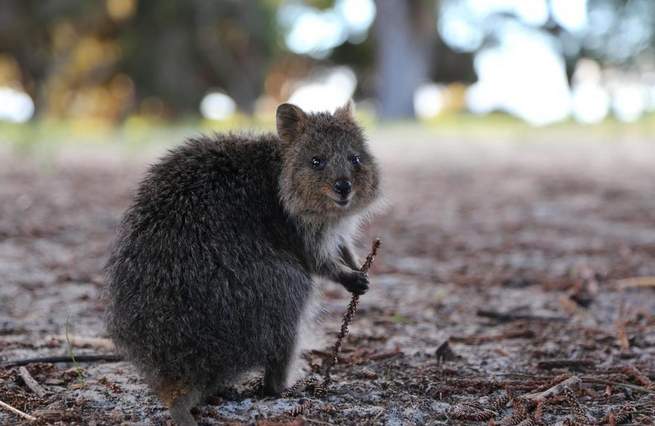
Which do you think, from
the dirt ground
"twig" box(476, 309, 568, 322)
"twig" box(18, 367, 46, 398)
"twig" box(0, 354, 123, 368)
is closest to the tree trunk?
the dirt ground

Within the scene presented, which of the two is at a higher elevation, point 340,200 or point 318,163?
point 318,163

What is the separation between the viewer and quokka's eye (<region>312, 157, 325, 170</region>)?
376cm

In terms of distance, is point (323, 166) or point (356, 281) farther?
point (323, 166)

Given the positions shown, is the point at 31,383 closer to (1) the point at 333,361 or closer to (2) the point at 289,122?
(1) the point at 333,361

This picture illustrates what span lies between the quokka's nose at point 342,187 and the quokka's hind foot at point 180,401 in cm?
119

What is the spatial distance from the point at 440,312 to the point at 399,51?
2094cm

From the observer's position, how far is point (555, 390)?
3.28 meters

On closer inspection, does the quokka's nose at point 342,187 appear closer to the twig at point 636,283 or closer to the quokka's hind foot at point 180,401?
the quokka's hind foot at point 180,401

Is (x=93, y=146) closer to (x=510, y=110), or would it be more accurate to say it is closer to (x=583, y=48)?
(x=583, y=48)

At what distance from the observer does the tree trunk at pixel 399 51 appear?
24766 millimetres

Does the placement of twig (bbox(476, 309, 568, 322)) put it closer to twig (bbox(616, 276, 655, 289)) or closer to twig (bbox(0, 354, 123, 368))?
twig (bbox(616, 276, 655, 289))

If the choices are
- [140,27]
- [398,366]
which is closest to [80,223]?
[398,366]

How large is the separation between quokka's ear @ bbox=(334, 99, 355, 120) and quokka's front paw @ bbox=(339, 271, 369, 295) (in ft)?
3.31

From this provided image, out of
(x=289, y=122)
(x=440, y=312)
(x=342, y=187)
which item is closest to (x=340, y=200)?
(x=342, y=187)
